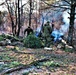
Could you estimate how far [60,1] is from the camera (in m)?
17.6

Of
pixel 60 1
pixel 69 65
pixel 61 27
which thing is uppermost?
pixel 60 1

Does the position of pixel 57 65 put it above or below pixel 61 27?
above

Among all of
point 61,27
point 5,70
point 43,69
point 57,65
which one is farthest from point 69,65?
point 61,27

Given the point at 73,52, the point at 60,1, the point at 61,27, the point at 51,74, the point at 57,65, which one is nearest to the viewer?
the point at 51,74

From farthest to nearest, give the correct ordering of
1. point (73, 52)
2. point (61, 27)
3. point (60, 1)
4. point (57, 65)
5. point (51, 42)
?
1. point (61, 27)
2. point (60, 1)
3. point (51, 42)
4. point (73, 52)
5. point (57, 65)

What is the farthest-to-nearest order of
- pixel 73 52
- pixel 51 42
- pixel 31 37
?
pixel 51 42 < pixel 31 37 < pixel 73 52

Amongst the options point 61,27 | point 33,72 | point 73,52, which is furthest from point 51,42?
point 61,27

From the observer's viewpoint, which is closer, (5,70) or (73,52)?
(5,70)

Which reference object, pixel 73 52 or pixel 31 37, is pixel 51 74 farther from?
pixel 31 37

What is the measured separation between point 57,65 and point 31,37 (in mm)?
5108

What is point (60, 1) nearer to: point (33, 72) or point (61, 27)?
point (33, 72)

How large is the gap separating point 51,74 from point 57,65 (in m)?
1.26

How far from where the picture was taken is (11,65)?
29.5ft

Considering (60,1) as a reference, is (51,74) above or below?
below
